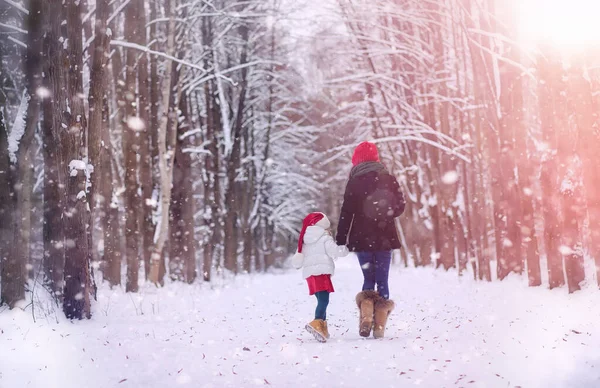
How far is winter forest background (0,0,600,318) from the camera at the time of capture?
9.55 m

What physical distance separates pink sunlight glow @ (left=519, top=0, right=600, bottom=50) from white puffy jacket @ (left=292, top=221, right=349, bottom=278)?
5.62 meters


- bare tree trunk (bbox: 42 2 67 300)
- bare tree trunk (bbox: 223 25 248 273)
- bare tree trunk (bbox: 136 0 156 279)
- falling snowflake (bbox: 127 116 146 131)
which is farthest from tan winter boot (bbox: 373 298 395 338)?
bare tree trunk (bbox: 223 25 248 273)

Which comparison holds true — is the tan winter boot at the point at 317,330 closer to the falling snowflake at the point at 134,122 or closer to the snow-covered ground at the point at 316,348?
the snow-covered ground at the point at 316,348

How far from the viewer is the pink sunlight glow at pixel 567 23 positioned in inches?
382

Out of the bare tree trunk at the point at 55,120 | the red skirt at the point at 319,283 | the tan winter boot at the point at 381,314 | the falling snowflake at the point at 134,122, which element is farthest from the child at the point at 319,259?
the falling snowflake at the point at 134,122

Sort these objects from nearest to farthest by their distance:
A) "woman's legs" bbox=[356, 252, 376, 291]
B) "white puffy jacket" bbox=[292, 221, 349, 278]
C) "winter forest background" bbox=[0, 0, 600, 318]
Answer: "woman's legs" bbox=[356, 252, 376, 291] → "white puffy jacket" bbox=[292, 221, 349, 278] → "winter forest background" bbox=[0, 0, 600, 318]

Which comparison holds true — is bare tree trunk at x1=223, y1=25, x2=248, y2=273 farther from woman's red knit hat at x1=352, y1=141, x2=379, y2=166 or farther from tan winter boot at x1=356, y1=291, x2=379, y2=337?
tan winter boot at x1=356, y1=291, x2=379, y2=337

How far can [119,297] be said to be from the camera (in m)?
13.4

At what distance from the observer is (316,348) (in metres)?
6.64

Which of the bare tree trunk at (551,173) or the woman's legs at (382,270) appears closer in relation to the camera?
the woman's legs at (382,270)

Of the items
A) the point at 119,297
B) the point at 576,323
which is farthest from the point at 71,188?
the point at 576,323

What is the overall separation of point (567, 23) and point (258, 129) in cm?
1930

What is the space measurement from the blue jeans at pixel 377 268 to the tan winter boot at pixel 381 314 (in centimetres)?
9

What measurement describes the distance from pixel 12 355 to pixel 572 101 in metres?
8.83
